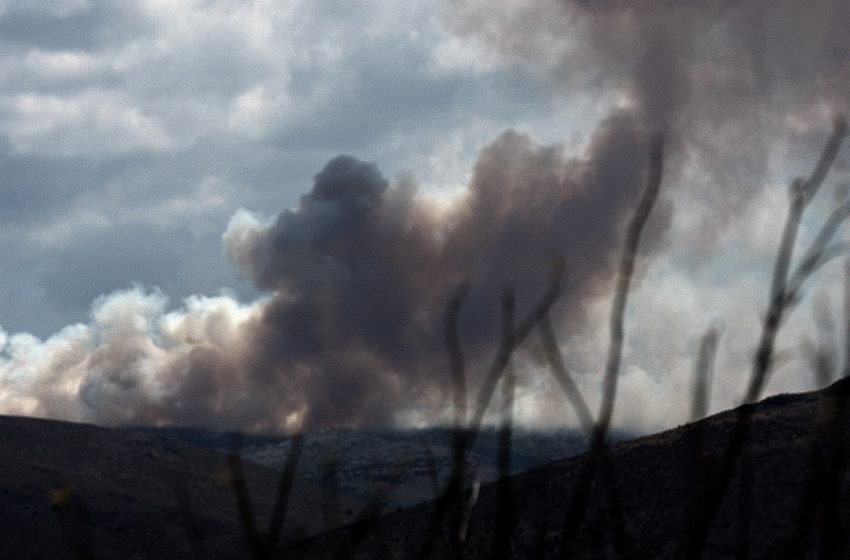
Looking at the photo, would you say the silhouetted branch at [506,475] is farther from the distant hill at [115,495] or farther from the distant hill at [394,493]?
the distant hill at [115,495]

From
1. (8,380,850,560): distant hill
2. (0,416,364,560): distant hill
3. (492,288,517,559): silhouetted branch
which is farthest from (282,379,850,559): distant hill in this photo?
(492,288,517,559): silhouetted branch

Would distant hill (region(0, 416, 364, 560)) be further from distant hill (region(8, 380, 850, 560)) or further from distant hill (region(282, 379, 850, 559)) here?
distant hill (region(282, 379, 850, 559))

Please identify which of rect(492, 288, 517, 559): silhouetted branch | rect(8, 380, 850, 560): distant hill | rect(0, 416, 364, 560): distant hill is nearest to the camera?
rect(492, 288, 517, 559): silhouetted branch

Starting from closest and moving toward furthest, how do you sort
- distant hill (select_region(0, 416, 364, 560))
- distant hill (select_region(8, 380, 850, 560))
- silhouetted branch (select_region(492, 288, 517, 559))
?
silhouetted branch (select_region(492, 288, 517, 559)) → distant hill (select_region(8, 380, 850, 560)) → distant hill (select_region(0, 416, 364, 560))

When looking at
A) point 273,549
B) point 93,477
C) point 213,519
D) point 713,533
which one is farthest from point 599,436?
point 93,477

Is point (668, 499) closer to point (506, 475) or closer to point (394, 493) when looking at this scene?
point (394, 493)

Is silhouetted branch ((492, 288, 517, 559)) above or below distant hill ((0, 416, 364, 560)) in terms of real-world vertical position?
below

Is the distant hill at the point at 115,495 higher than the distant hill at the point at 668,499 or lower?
higher

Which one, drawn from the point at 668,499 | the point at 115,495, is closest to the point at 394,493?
the point at 668,499

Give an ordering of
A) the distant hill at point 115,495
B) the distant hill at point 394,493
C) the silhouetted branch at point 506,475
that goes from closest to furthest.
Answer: the silhouetted branch at point 506,475 → the distant hill at point 394,493 → the distant hill at point 115,495

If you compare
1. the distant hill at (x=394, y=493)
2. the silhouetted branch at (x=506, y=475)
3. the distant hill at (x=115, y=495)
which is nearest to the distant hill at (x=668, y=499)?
the distant hill at (x=394, y=493)

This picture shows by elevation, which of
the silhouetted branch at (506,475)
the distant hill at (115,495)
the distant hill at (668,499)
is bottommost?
the silhouetted branch at (506,475)

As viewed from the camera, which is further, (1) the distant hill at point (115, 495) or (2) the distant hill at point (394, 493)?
(1) the distant hill at point (115, 495)

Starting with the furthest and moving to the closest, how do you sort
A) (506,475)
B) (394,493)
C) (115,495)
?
(115,495) → (394,493) → (506,475)
